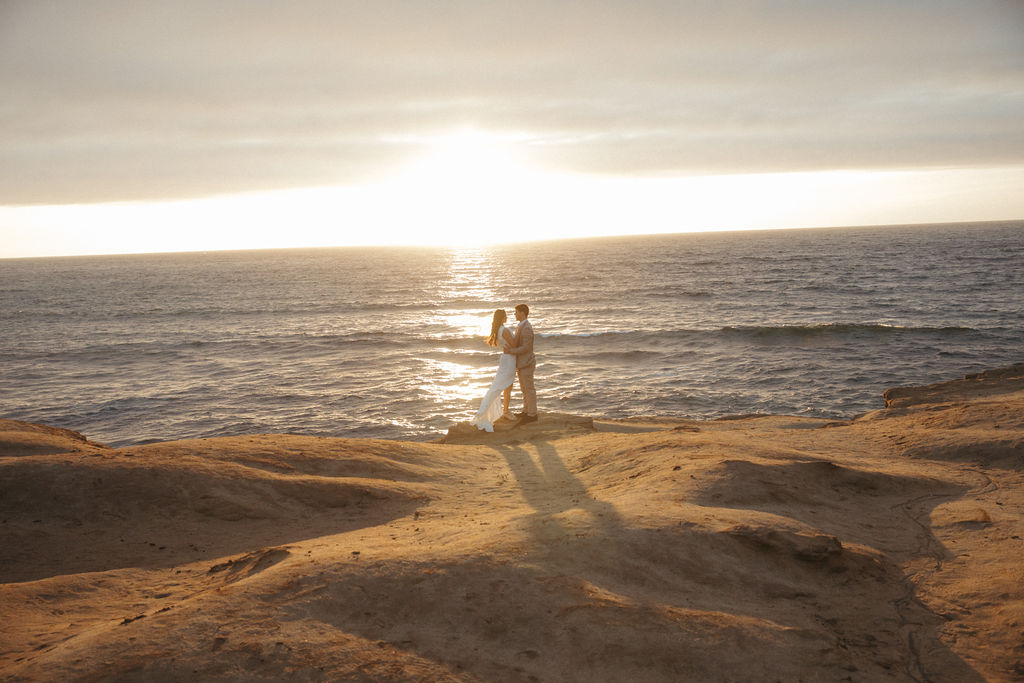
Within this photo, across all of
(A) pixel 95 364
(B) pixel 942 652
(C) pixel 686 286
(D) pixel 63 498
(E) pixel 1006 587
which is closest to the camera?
(B) pixel 942 652

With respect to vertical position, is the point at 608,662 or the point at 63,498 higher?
the point at 63,498

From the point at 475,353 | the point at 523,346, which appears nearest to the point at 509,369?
the point at 523,346

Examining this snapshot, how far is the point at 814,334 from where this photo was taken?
92.9 feet

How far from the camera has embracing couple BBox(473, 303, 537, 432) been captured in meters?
11.2

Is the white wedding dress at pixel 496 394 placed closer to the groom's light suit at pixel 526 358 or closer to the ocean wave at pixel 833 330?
the groom's light suit at pixel 526 358

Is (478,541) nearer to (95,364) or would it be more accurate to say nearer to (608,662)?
(608,662)

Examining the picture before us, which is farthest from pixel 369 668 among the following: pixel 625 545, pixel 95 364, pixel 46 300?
pixel 46 300

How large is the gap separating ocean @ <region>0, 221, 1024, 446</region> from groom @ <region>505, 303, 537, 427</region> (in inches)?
157

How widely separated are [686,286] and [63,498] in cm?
5172

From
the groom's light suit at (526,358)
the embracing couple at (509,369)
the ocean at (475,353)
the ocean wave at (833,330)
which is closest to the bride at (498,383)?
the embracing couple at (509,369)

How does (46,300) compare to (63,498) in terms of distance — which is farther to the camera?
(46,300)

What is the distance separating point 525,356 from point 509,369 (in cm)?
40

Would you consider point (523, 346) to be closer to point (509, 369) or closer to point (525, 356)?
point (525, 356)

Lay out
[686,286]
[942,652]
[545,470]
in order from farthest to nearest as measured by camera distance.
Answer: [686,286] < [545,470] < [942,652]
